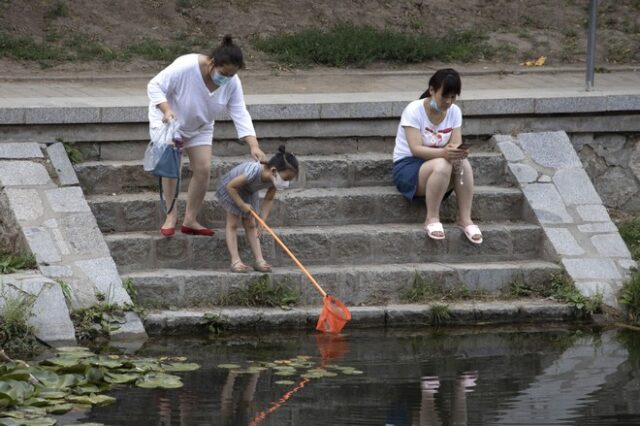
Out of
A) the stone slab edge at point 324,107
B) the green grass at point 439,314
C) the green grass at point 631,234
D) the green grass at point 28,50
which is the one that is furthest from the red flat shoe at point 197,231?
the green grass at point 28,50

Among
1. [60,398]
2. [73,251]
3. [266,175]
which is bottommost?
[60,398]

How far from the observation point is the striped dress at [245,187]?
25.3ft

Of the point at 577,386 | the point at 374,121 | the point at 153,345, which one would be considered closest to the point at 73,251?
the point at 153,345

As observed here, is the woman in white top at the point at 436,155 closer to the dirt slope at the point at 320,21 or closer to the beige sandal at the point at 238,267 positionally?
the beige sandal at the point at 238,267

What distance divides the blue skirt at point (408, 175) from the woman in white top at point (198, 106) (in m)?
1.13

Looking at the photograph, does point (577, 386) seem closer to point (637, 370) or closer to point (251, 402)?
point (637, 370)

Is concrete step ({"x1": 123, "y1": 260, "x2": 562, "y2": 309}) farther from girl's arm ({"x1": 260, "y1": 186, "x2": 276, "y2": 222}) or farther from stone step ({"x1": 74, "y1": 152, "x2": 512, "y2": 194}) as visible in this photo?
stone step ({"x1": 74, "y1": 152, "x2": 512, "y2": 194})

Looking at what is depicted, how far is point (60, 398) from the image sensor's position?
6.03m

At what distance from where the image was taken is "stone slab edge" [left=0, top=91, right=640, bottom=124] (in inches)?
330

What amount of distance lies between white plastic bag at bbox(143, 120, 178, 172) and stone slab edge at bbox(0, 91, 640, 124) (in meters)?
0.85

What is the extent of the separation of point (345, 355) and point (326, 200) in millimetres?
1641

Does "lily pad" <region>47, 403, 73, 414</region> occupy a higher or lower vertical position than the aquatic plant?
lower

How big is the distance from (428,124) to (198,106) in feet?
5.05

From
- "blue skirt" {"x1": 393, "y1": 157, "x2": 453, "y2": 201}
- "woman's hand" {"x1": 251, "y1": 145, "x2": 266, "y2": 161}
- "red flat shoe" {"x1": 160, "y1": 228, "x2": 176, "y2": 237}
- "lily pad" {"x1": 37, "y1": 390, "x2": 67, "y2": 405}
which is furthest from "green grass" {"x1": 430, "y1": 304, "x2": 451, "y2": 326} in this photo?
"lily pad" {"x1": 37, "y1": 390, "x2": 67, "y2": 405}
